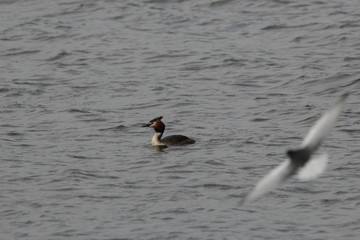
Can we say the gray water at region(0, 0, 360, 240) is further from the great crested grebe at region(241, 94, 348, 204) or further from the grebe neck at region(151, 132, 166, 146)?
the great crested grebe at region(241, 94, 348, 204)

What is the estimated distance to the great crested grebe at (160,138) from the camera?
46.8ft

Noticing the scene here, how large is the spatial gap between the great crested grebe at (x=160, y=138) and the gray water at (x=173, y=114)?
13 centimetres

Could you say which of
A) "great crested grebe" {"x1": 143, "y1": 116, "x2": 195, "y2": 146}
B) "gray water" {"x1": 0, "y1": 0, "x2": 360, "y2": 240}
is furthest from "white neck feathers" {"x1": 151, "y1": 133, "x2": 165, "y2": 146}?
"gray water" {"x1": 0, "y1": 0, "x2": 360, "y2": 240}

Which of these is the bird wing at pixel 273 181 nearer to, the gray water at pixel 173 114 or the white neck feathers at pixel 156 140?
the gray water at pixel 173 114

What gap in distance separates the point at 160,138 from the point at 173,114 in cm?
145

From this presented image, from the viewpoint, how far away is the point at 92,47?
68.9 feet

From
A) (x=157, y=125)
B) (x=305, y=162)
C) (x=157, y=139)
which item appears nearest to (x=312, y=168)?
(x=305, y=162)

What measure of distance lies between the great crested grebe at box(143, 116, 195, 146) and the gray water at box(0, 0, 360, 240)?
0.43 feet

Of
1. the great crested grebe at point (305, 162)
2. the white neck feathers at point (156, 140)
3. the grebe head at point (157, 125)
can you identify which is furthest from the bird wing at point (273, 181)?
the grebe head at point (157, 125)

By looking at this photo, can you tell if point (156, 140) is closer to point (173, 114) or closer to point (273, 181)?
point (173, 114)

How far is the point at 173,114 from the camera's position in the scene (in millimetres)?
16141

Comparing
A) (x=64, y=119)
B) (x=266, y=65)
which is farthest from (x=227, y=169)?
(x=266, y=65)

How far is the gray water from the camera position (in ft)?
35.6

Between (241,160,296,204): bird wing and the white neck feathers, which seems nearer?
(241,160,296,204): bird wing
